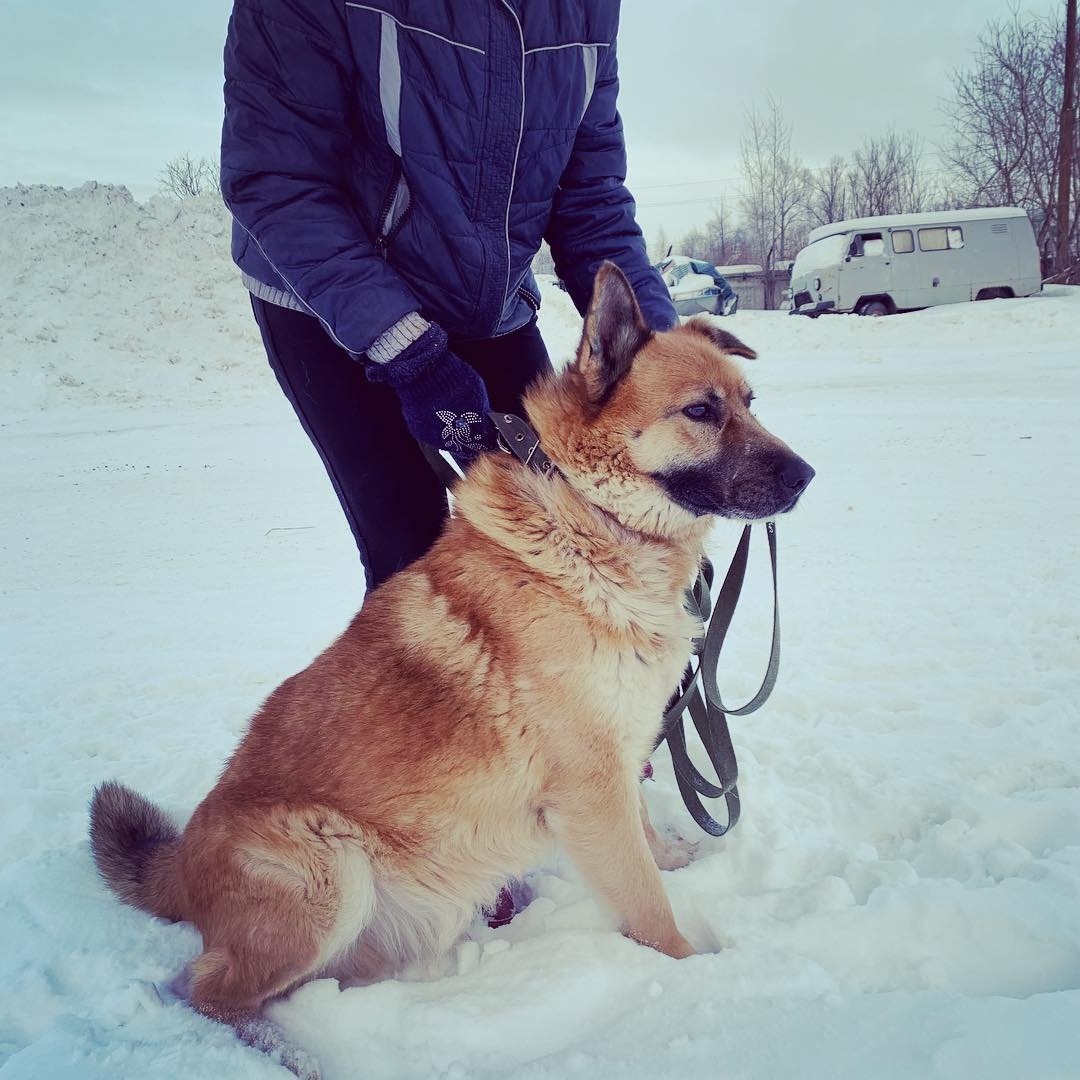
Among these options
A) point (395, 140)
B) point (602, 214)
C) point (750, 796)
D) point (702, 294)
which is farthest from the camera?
point (702, 294)

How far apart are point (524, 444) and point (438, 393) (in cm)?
28

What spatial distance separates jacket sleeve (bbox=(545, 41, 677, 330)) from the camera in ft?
7.63

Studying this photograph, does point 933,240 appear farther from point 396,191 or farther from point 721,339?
point 396,191

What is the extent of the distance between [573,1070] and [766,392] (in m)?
9.65

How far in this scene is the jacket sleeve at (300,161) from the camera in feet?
5.88

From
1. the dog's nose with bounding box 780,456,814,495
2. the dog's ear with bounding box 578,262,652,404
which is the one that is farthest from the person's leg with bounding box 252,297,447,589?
the dog's nose with bounding box 780,456,814,495

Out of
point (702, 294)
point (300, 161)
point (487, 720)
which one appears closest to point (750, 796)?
point (487, 720)

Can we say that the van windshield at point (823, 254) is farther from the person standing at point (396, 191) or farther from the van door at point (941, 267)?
the person standing at point (396, 191)

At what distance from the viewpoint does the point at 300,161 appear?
6.04ft

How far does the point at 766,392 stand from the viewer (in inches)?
394

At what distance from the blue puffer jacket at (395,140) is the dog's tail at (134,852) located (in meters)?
1.47

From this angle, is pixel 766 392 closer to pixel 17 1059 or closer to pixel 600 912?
pixel 600 912

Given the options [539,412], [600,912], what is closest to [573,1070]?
[600,912]

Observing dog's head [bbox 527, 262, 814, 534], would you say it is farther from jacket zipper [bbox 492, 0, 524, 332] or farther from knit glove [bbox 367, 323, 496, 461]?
jacket zipper [bbox 492, 0, 524, 332]
